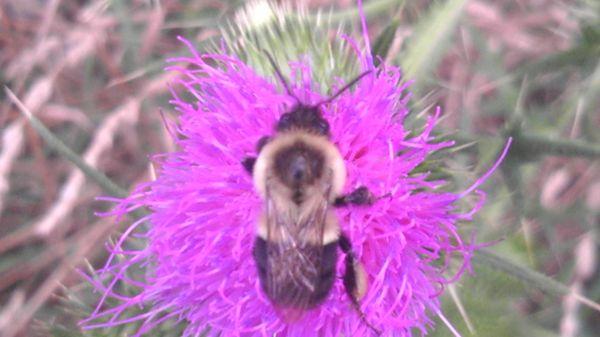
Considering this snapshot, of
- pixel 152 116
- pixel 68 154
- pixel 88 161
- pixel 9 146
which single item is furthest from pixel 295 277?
pixel 152 116

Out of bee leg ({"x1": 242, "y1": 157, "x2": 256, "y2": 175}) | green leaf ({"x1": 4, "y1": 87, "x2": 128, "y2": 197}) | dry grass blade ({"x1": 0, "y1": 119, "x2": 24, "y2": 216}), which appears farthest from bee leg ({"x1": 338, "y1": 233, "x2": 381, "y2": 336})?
dry grass blade ({"x1": 0, "y1": 119, "x2": 24, "y2": 216})

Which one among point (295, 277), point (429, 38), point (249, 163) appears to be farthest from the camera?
point (429, 38)

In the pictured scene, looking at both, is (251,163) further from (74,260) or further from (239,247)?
(74,260)

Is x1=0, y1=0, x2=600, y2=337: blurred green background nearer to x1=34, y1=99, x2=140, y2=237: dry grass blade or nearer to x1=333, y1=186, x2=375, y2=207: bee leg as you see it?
x1=34, y1=99, x2=140, y2=237: dry grass blade

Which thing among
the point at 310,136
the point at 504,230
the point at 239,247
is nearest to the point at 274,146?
the point at 310,136

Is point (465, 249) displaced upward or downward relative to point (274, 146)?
downward

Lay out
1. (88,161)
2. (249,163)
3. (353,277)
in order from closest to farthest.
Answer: (353,277) → (249,163) → (88,161)

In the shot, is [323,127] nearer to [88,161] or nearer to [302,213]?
[302,213]
